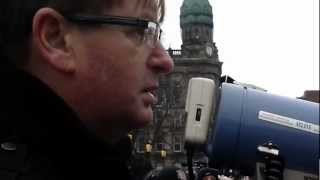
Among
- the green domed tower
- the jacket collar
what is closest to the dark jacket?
the jacket collar

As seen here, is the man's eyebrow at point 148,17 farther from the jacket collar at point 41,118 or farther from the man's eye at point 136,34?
the jacket collar at point 41,118

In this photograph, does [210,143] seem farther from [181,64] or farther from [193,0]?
[193,0]

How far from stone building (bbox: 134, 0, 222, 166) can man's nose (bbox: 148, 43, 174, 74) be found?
49.1 m

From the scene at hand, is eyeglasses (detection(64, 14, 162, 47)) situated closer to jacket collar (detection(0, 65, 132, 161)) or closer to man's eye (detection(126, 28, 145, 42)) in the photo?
man's eye (detection(126, 28, 145, 42))

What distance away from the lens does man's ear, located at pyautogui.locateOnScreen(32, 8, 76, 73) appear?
107cm

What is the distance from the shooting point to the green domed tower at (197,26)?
6944cm

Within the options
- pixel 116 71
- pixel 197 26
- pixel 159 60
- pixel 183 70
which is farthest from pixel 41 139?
→ pixel 197 26

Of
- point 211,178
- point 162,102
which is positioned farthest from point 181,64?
point 211,178

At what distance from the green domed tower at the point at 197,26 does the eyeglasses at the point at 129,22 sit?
67577mm

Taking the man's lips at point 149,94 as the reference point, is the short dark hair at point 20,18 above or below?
above

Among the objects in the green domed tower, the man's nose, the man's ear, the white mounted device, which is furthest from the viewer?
the green domed tower

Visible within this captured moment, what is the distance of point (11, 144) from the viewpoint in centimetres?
94

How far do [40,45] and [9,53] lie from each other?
62mm

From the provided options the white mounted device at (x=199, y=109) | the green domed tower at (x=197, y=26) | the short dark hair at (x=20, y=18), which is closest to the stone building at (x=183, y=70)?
the green domed tower at (x=197, y=26)
